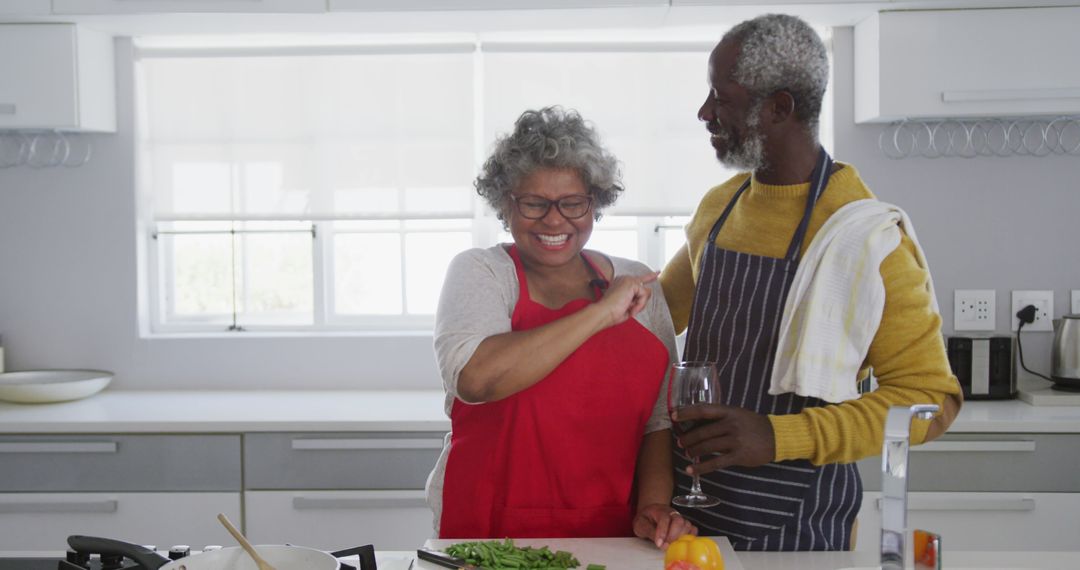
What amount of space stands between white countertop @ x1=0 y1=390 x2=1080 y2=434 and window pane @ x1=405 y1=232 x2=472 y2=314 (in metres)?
0.48

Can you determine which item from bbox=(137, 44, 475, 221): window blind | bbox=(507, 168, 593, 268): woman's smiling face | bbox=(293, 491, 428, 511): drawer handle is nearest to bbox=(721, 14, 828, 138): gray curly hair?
bbox=(507, 168, 593, 268): woman's smiling face

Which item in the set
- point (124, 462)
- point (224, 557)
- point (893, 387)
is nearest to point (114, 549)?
point (224, 557)

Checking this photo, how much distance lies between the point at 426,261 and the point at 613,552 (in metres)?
2.04

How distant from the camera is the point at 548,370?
5.42 ft

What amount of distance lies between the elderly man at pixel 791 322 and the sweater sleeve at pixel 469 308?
0.36m

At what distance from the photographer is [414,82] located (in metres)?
3.27

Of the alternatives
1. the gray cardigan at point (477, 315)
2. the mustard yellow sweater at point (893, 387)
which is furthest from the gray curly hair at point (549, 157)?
the mustard yellow sweater at point (893, 387)

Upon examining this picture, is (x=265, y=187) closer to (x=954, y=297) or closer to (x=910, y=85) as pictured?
(x=910, y=85)

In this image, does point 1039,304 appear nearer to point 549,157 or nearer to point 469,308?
point 549,157

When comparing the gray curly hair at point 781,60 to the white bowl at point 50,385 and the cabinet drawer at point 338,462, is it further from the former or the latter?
the white bowl at point 50,385

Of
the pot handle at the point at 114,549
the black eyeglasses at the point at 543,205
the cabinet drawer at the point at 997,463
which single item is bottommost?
the cabinet drawer at the point at 997,463

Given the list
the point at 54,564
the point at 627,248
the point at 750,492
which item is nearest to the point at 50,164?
the point at 627,248

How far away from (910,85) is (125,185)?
8.10 feet

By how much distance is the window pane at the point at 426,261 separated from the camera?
135 inches
